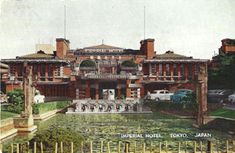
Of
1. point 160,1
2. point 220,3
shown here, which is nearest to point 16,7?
point 160,1

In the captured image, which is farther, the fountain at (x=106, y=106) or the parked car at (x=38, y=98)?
the fountain at (x=106, y=106)

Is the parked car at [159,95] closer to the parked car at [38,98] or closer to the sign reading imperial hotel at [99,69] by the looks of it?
the sign reading imperial hotel at [99,69]

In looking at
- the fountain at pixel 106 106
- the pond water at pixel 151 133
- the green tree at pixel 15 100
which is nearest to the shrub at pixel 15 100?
the green tree at pixel 15 100

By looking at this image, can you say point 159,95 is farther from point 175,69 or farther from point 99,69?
point 99,69

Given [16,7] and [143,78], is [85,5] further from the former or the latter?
[143,78]

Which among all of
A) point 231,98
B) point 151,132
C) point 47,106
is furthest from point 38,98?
point 231,98

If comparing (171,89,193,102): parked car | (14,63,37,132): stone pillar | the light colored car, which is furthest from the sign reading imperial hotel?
the light colored car
